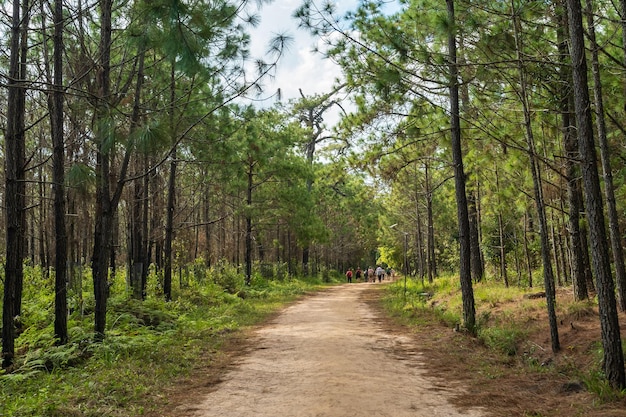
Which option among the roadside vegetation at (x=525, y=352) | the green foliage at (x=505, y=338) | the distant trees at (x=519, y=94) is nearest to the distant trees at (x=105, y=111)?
the distant trees at (x=519, y=94)

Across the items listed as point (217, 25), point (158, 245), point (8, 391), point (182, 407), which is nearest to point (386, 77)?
point (217, 25)

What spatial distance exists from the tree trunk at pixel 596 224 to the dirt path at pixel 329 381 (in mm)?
1720

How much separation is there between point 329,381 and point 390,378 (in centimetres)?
89

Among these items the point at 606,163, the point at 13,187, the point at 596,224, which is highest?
the point at 13,187

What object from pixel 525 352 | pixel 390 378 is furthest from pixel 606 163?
pixel 390 378

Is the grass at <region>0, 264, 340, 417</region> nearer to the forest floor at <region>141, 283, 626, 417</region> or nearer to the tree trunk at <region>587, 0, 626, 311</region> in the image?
the forest floor at <region>141, 283, 626, 417</region>

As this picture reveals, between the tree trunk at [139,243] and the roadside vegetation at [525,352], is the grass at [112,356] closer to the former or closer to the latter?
the tree trunk at [139,243]

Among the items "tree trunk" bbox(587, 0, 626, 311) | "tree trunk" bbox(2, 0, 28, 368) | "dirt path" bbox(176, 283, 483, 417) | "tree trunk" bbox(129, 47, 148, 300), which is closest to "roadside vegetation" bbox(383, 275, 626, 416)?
"dirt path" bbox(176, 283, 483, 417)

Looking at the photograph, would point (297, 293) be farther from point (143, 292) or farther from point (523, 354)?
point (523, 354)

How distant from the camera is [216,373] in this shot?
7102 millimetres

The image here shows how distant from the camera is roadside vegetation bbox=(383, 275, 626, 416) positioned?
539 cm

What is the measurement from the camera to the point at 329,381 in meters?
6.14

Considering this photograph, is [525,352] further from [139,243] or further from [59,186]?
[139,243]

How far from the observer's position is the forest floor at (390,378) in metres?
5.16
